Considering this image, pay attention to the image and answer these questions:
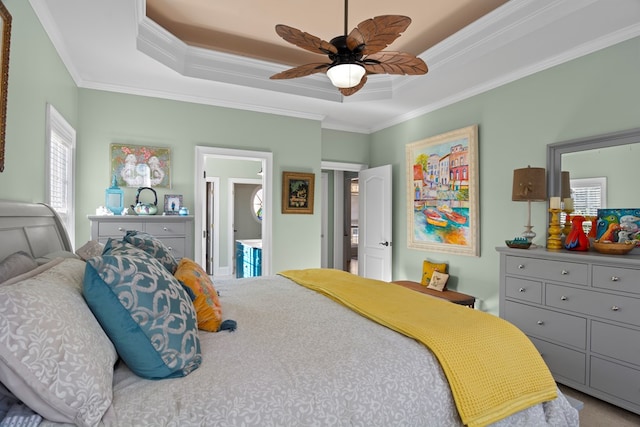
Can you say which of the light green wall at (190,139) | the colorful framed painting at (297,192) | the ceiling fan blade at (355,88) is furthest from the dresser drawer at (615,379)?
the colorful framed painting at (297,192)

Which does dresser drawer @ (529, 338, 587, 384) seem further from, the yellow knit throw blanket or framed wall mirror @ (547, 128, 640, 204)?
the yellow knit throw blanket

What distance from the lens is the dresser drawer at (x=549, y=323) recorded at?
98.6 inches

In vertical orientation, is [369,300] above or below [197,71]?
below

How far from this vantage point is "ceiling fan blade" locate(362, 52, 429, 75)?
7.36 ft

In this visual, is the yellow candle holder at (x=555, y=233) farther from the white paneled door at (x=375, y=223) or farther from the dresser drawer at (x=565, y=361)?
the white paneled door at (x=375, y=223)

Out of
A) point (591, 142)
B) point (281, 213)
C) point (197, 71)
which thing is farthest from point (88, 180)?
point (591, 142)

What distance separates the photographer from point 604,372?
2.36 metres

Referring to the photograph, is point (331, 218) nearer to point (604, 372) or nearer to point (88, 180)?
point (88, 180)

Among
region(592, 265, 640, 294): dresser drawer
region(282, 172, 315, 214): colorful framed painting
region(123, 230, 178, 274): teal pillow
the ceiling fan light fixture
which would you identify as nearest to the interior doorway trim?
region(282, 172, 315, 214): colorful framed painting

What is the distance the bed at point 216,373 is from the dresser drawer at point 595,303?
46.9 inches

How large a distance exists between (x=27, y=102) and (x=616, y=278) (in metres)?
3.81

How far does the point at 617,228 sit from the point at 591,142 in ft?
2.28

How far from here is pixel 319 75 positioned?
13.1 feet

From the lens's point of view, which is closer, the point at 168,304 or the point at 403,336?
the point at 168,304
